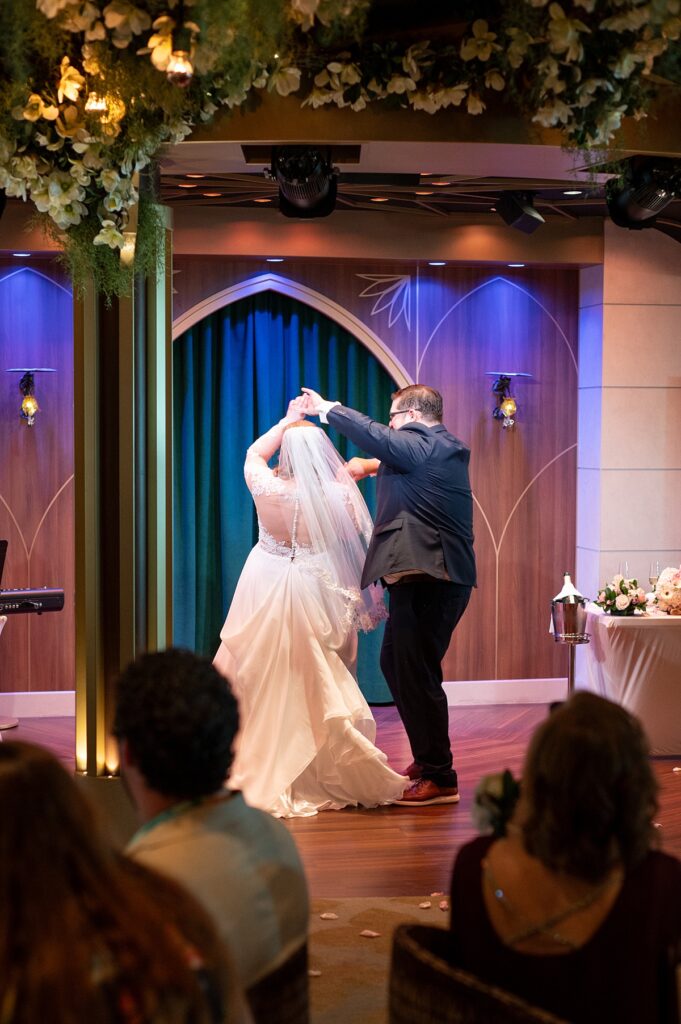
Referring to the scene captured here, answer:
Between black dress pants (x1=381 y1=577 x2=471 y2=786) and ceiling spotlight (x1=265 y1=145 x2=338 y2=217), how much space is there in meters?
1.64

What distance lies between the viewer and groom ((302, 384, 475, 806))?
5168 millimetres

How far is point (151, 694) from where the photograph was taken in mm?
1913

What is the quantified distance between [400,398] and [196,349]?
197 cm

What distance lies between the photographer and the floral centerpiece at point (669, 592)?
6.05 meters

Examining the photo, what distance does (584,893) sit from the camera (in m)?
1.80

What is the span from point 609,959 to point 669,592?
4497mm

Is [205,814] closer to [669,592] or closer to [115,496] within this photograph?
[115,496]

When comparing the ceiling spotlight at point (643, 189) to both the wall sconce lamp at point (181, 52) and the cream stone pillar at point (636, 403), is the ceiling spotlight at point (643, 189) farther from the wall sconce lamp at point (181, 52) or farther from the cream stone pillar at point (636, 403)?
the wall sconce lamp at point (181, 52)

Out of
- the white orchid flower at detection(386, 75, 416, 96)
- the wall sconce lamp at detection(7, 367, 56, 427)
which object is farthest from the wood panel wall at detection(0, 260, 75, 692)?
the white orchid flower at detection(386, 75, 416, 96)

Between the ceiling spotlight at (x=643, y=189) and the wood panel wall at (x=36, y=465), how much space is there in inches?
127

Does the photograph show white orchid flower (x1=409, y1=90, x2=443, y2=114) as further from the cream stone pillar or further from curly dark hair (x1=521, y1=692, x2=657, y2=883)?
the cream stone pillar

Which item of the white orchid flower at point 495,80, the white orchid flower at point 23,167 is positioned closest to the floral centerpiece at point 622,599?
the white orchid flower at point 495,80

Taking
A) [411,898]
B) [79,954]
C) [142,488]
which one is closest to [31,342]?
[142,488]

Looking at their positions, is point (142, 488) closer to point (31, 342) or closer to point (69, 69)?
point (69, 69)
